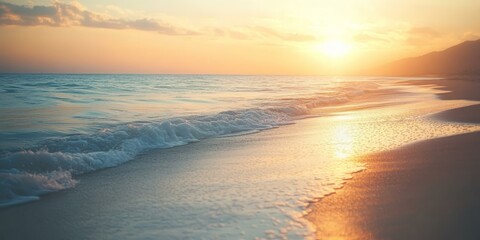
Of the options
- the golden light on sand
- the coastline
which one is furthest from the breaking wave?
the coastline

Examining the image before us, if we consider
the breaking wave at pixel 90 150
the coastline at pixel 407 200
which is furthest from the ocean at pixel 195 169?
the coastline at pixel 407 200

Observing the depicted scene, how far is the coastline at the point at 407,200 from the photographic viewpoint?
421 cm

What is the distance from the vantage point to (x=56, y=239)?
438cm

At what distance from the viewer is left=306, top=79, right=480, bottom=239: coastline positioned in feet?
13.8

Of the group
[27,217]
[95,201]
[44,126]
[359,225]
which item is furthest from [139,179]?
[44,126]

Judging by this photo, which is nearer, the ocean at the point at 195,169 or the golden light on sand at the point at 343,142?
the ocean at the point at 195,169

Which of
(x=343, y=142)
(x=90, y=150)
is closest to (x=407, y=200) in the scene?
(x=343, y=142)

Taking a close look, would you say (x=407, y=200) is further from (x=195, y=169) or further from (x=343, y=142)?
Result: (x=343, y=142)

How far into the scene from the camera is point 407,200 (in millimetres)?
5219

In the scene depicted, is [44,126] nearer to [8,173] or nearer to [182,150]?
[182,150]

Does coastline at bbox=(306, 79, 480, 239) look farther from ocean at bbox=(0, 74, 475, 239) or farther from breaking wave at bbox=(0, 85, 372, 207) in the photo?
breaking wave at bbox=(0, 85, 372, 207)

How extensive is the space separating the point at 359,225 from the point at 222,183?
2.71 m

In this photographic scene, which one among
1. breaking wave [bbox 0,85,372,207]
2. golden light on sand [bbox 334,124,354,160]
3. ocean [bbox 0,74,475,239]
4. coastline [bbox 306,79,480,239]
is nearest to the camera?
coastline [bbox 306,79,480,239]

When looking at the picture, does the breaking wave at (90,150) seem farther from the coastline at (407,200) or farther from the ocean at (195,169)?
the coastline at (407,200)
